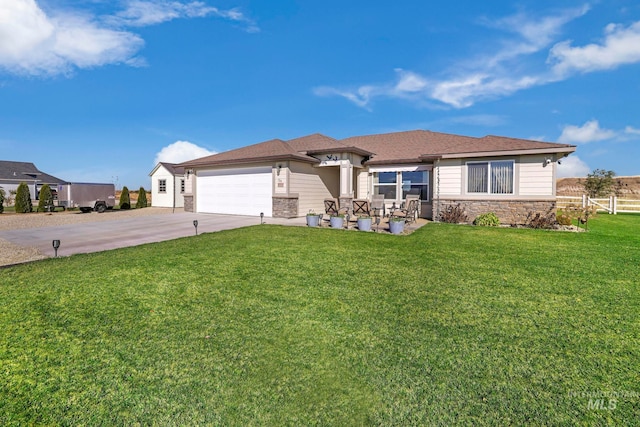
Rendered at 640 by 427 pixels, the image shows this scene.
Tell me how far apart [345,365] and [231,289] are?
258cm

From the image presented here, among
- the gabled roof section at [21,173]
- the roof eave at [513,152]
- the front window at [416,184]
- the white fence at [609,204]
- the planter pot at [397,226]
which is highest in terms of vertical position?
the gabled roof section at [21,173]

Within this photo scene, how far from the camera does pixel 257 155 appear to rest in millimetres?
16031

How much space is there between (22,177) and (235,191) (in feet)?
132

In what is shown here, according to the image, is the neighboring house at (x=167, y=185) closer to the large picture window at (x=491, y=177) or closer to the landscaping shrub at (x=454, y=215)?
the landscaping shrub at (x=454, y=215)

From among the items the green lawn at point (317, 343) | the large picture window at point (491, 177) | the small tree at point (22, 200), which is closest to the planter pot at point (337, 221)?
the green lawn at point (317, 343)

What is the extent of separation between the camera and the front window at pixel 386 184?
1652 cm

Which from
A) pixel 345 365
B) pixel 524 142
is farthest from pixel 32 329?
pixel 524 142

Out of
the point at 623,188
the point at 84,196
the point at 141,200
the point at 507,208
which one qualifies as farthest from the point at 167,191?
the point at 623,188

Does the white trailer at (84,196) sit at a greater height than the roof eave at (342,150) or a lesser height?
lesser

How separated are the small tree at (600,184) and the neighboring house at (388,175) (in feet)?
68.8

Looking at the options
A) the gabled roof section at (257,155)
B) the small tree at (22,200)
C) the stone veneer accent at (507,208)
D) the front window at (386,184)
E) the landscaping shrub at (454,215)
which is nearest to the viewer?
the stone veneer accent at (507,208)
